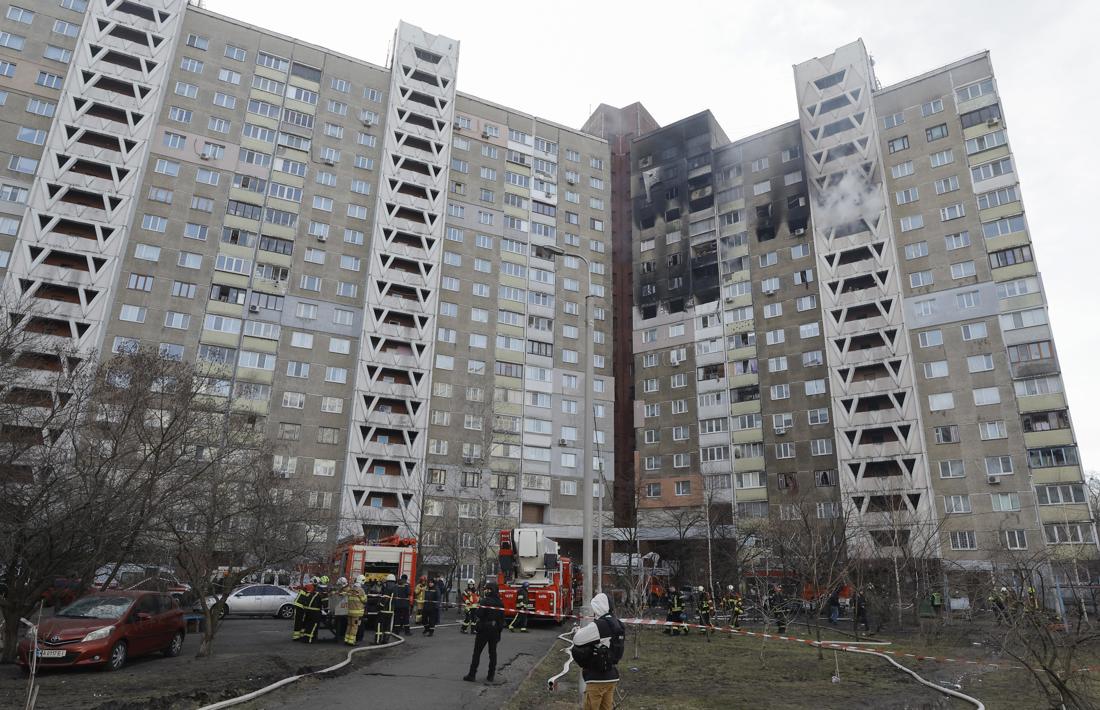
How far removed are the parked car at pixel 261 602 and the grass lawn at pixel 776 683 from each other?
1631cm

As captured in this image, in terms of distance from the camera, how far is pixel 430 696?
37.8 ft

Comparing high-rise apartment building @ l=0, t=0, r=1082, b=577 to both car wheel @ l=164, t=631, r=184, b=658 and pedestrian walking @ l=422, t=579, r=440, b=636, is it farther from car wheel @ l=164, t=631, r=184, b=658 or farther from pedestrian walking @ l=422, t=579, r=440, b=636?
car wheel @ l=164, t=631, r=184, b=658

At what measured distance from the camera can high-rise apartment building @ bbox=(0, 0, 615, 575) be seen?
177 feet

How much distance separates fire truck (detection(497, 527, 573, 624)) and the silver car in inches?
442

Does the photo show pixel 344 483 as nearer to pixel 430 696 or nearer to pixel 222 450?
pixel 222 450

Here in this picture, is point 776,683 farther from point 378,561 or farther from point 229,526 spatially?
point 229,526

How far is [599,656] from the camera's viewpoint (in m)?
8.99

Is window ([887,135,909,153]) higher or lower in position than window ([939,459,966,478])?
higher

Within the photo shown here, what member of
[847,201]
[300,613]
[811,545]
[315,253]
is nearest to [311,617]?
[300,613]

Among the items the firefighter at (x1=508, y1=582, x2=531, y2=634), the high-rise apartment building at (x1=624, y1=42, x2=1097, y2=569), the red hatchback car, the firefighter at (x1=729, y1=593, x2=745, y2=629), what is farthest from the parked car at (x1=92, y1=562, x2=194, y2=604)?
the high-rise apartment building at (x1=624, y1=42, x2=1097, y2=569)

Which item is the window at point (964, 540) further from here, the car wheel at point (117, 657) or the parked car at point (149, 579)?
the car wheel at point (117, 657)

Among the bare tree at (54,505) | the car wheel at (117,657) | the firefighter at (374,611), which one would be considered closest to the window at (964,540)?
the firefighter at (374,611)

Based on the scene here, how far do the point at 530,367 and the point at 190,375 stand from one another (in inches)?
1627

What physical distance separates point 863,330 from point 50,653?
59.6 m
